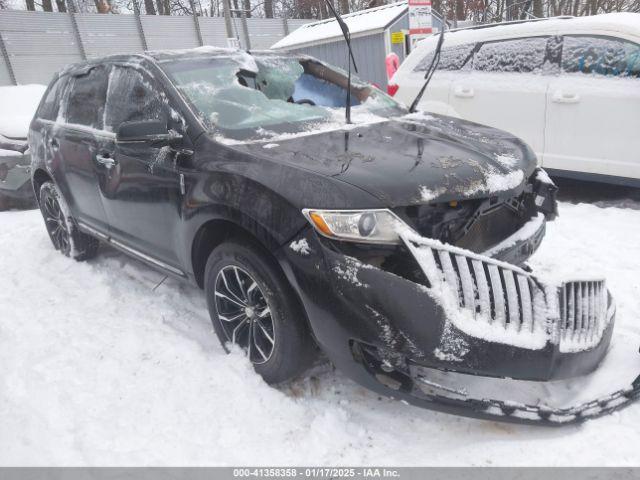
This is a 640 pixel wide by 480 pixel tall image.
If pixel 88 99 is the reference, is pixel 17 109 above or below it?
below

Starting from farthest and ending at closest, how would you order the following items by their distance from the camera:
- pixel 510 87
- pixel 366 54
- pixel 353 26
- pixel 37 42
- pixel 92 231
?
pixel 37 42
pixel 353 26
pixel 366 54
pixel 510 87
pixel 92 231

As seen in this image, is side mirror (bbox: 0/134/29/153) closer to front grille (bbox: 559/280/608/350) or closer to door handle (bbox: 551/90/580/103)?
door handle (bbox: 551/90/580/103)

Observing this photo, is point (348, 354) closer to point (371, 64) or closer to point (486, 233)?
point (486, 233)

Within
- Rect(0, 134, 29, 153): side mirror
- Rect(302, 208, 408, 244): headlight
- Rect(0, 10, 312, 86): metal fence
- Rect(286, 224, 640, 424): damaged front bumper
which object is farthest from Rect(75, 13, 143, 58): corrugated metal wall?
Rect(286, 224, 640, 424): damaged front bumper

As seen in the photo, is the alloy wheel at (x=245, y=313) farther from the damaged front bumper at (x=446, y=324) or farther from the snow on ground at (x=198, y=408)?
the damaged front bumper at (x=446, y=324)

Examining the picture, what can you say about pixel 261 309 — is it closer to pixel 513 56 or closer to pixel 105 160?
pixel 105 160

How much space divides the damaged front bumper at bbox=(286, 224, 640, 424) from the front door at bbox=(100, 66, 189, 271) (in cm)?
116

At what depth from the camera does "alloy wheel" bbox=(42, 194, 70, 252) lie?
14.4ft

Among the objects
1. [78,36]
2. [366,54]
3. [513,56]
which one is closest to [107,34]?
[78,36]

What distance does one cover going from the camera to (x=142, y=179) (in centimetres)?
295

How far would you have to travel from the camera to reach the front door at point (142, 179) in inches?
109

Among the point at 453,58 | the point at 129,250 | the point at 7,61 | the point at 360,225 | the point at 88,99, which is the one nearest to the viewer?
the point at 360,225

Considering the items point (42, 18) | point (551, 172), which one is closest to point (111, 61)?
point (551, 172)

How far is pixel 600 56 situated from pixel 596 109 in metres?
0.48
